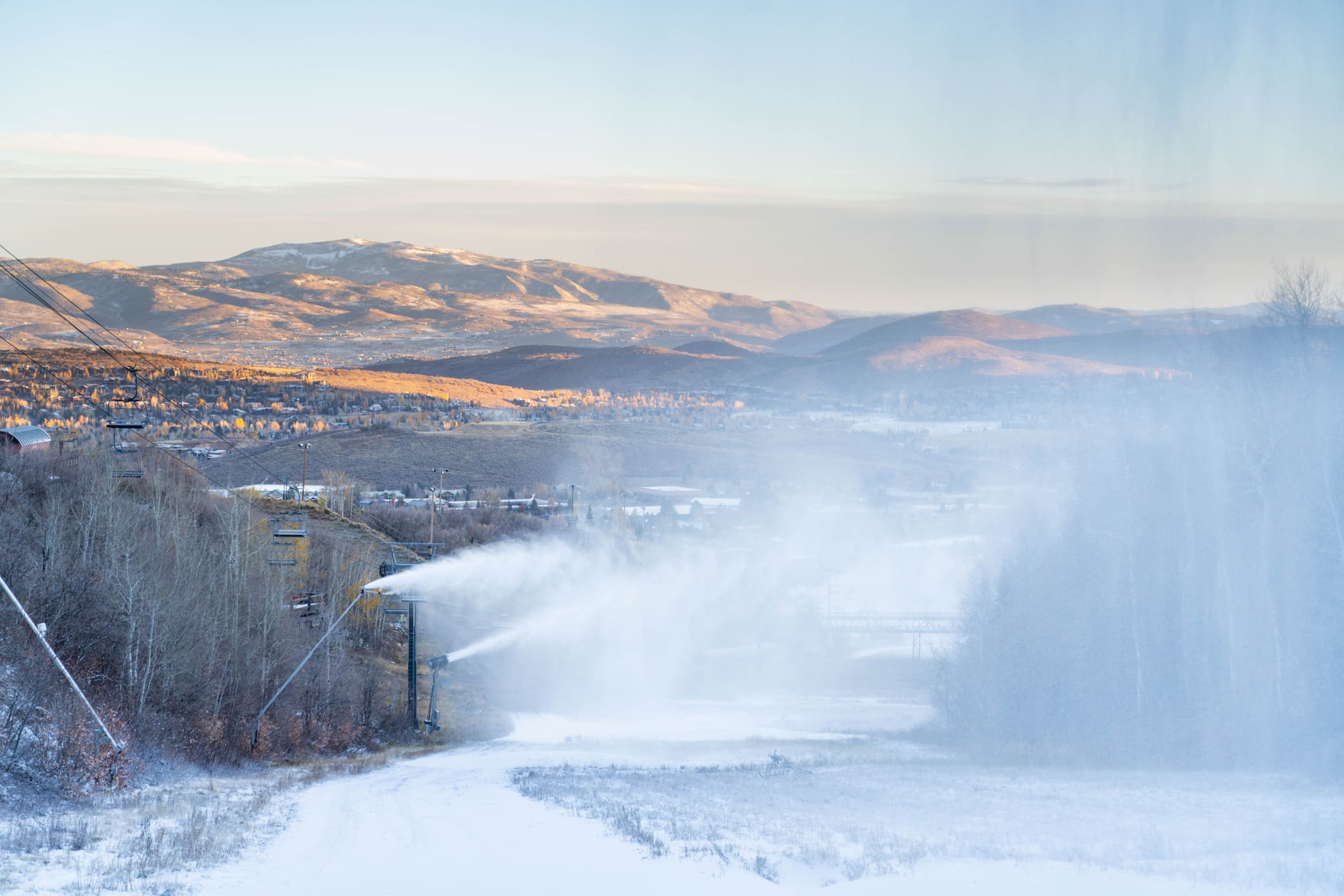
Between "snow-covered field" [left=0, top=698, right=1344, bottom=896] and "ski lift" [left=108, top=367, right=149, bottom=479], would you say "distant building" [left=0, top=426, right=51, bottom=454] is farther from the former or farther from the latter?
"snow-covered field" [left=0, top=698, right=1344, bottom=896]

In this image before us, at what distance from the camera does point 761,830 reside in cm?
2641

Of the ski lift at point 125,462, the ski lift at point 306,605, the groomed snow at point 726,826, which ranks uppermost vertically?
the ski lift at point 125,462

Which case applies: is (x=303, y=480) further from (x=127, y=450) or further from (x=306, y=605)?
(x=127, y=450)

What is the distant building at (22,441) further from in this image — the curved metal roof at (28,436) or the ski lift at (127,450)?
the ski lift at (127,450)

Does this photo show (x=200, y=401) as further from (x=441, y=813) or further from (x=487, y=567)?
(x=441, y=813)

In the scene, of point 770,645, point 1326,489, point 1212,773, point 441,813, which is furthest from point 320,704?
point 770,645

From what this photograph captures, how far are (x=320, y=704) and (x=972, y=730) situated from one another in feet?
94.2

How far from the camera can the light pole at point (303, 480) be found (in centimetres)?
7722

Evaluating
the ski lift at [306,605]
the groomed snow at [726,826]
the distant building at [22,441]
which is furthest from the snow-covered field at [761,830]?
the distant building at [22,441]

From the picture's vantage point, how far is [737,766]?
38.9 meters

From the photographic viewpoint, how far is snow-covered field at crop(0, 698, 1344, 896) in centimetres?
2050

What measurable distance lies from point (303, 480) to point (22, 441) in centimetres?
3197

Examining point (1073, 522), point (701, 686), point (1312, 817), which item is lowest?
point (701, 686)

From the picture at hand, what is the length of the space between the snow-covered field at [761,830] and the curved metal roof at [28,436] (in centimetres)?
4222
